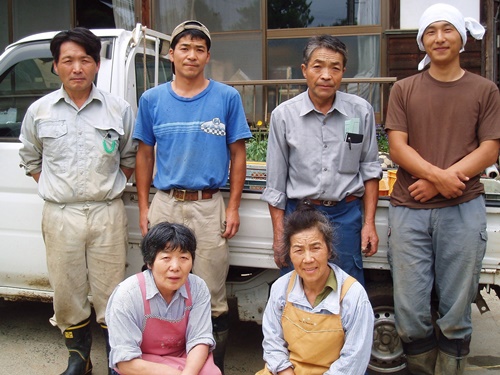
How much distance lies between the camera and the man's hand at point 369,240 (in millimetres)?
3115

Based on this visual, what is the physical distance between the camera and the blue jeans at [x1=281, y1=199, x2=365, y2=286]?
3.08m

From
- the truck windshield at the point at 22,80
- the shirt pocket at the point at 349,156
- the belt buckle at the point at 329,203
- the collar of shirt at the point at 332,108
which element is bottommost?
the belt buckle at the point at 329,203

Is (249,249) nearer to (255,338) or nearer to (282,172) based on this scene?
(282,172)

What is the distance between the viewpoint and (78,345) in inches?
138

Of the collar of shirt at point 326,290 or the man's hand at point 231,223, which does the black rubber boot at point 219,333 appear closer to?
the man's hand at point 231,223

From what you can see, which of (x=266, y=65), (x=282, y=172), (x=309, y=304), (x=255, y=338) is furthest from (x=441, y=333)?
(x=266, y=65)

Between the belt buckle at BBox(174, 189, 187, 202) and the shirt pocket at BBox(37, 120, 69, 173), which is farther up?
the shirt pocket at BBox(37, 120, 69, 173)

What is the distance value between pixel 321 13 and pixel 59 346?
5147 mm

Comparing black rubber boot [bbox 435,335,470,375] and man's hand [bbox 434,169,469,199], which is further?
black rubber boot [bbox 435,335,470,375]

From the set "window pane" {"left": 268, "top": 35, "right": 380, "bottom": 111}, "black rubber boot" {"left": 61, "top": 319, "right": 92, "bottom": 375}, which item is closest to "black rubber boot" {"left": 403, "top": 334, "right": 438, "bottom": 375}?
"black rubber boot" {"left": 61, "top": 319, "right": 92, "bottom": 375}

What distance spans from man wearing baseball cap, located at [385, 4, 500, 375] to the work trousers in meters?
1.54

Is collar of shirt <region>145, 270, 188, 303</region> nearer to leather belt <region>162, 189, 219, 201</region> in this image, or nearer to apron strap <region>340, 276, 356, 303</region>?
leather belt <region>162, 189, 219, 201</region>

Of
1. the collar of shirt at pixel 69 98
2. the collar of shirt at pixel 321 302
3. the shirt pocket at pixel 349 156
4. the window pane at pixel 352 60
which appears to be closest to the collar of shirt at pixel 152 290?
the collar of shirt at pixel 321 302

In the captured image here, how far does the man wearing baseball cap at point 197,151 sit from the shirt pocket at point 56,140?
397 millimetres
